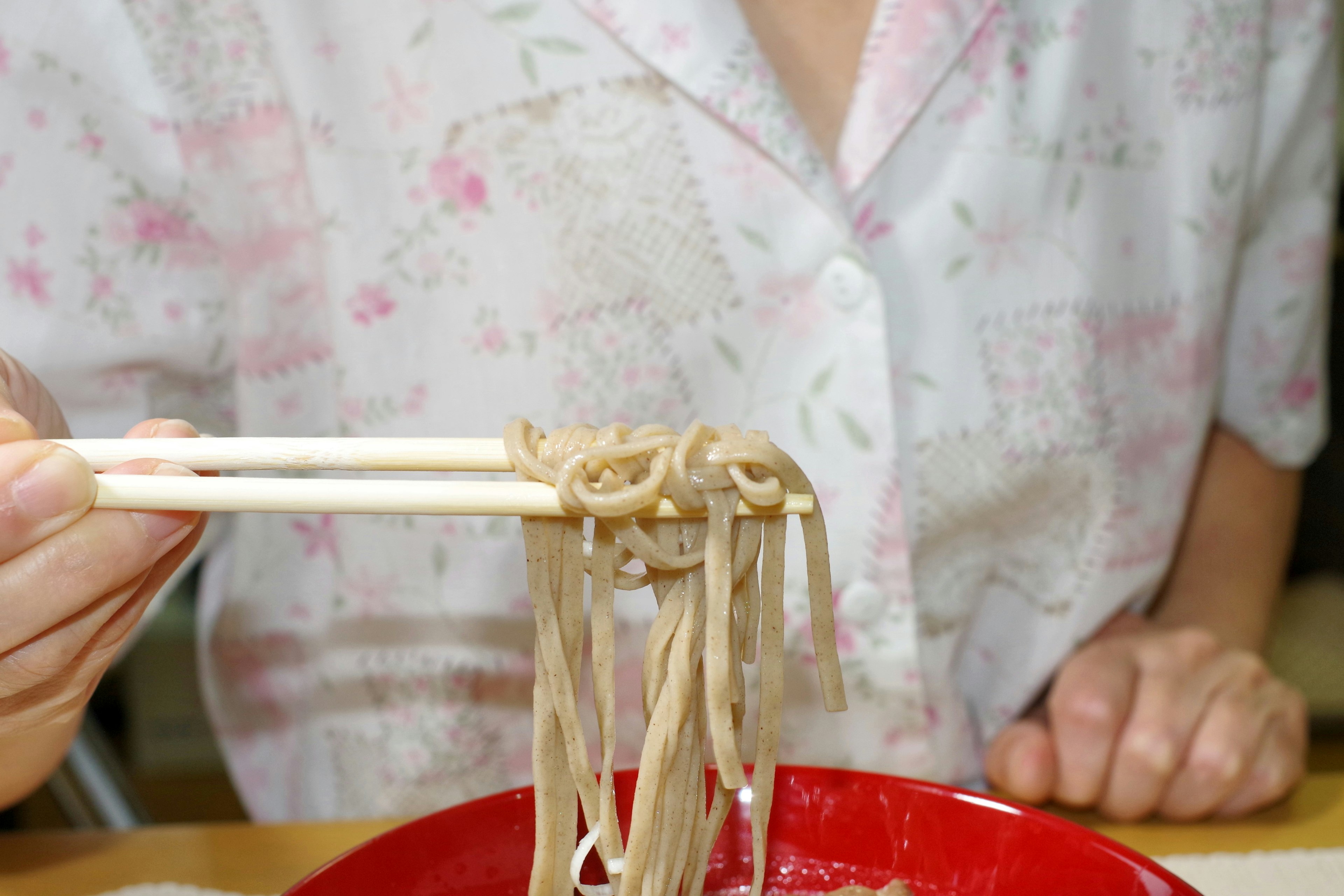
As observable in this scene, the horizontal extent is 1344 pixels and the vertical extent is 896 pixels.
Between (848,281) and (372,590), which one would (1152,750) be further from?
(372,590)

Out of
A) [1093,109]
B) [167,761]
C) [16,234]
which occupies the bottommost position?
[167,761]

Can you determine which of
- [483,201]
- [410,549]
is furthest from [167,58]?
[410,549]

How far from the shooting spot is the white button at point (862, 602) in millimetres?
1061

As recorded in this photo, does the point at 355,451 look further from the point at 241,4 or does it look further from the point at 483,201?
the point at 241,4

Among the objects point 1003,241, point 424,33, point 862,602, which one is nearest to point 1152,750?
point 862,602

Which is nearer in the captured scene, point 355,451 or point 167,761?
point 355,451

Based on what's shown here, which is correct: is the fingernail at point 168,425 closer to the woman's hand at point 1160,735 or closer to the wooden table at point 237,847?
the wooden table at point 237,847

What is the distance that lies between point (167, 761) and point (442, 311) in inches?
80.0

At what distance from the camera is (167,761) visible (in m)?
2.58

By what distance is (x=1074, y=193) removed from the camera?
113cm

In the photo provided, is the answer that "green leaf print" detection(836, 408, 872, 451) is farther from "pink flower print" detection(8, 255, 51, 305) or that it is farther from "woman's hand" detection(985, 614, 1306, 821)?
"pink flower print" detection(8, 255, 51, 305)

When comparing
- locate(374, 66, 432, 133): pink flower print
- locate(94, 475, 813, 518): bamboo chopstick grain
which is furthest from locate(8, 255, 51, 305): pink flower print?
locate(94, 475, 813, 518): bamboo chopstick grain

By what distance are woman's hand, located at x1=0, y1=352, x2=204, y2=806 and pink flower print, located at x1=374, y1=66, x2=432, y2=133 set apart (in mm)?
434

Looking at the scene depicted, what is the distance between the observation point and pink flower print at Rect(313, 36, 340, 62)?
103 cm
